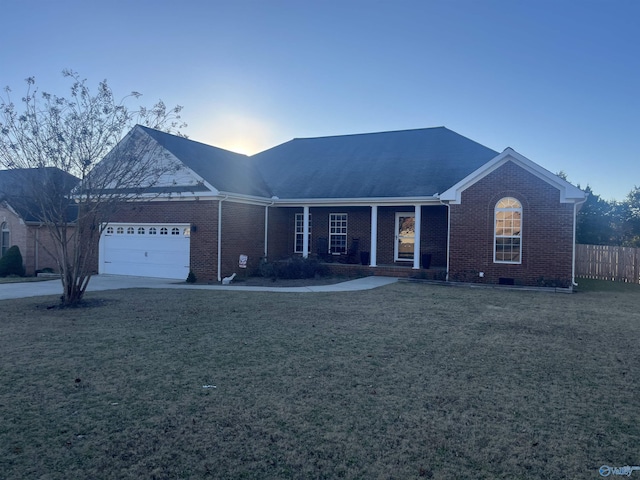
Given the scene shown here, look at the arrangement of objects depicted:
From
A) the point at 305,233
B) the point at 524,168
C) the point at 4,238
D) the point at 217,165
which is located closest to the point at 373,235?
the point at 305,233

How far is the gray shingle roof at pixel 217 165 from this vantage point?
1764 centimetres

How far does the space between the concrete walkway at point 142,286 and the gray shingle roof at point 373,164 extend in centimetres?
405

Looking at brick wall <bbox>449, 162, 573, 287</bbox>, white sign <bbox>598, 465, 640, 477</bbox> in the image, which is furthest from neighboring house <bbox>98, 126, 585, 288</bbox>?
white sign <bbox>598, 465, 640, 477</bbox>

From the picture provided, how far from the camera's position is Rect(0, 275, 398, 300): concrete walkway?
14.2m

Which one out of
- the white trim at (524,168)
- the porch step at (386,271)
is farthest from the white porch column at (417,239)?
Result: the white trim at (524,168)

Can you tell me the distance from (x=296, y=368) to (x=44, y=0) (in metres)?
13.0

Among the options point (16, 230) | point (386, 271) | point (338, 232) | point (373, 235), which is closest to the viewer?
point (386, 271)

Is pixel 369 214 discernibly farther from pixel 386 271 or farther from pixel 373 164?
pixel 386 271

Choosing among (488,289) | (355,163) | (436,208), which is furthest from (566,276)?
(355,163)

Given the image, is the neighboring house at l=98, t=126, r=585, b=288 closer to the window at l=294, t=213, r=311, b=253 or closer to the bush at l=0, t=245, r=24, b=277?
the window at l=294, t=213, r=311, b=253

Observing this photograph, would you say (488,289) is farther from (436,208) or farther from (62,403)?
(62,403)

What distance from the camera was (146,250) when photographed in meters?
18.8

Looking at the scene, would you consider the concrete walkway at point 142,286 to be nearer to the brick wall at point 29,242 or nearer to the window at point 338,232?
the window at point 338,232

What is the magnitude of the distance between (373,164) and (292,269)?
6.83 metres
